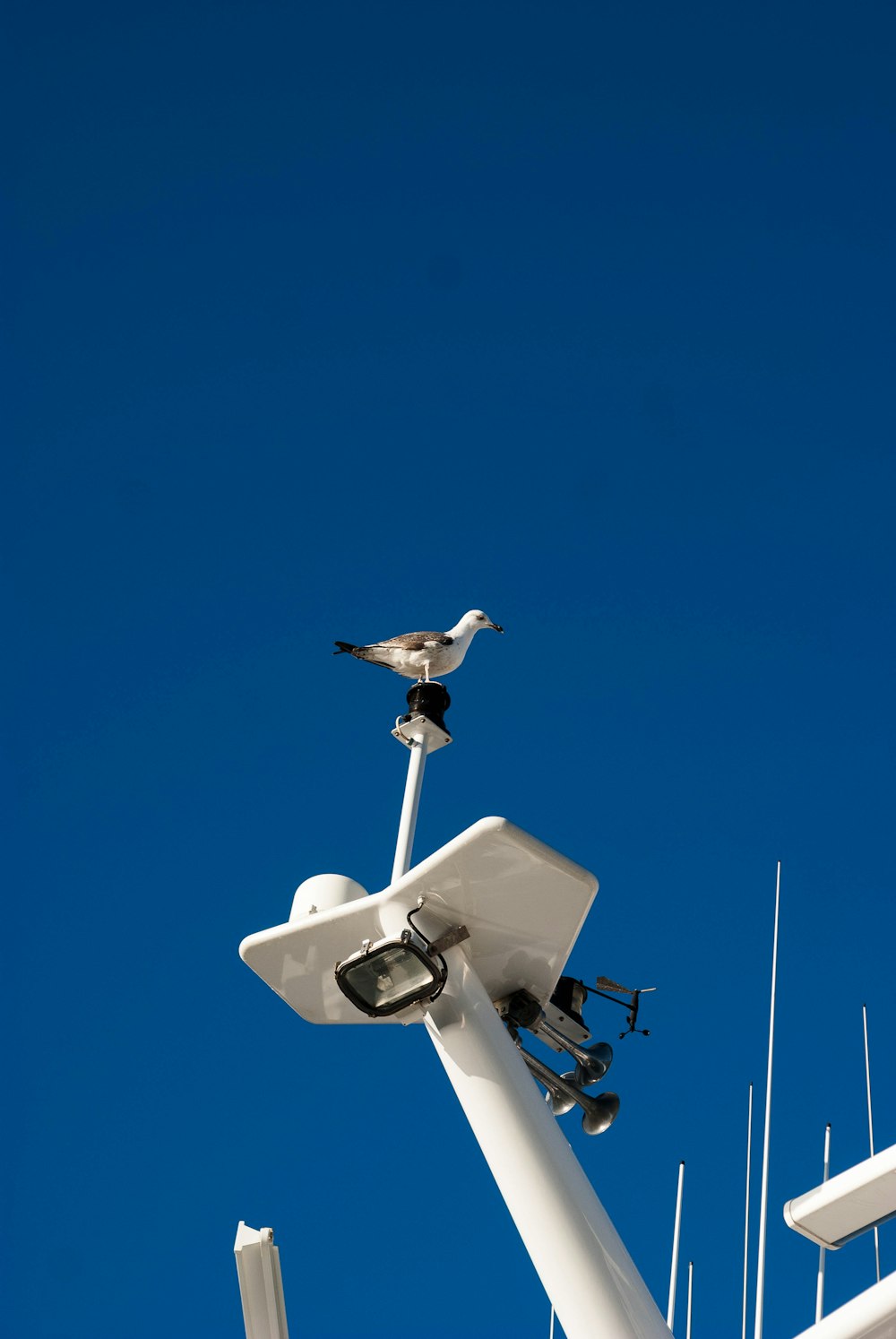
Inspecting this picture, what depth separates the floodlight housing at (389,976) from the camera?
8.30 metres

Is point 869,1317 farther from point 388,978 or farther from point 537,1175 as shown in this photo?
point 388,978

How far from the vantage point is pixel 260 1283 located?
8.35m

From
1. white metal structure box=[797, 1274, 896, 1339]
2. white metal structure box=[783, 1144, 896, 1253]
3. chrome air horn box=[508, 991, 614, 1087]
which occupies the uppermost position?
chrome air horn box=[508, 991, 614, 1087]

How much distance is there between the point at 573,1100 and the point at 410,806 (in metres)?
2.17

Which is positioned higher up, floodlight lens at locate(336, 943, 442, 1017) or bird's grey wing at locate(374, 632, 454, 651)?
bird's grey wing at locate(374, 632, 454, 651)

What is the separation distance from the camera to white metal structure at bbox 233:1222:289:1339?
827cm

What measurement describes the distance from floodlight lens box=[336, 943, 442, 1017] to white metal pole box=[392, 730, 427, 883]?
50cm

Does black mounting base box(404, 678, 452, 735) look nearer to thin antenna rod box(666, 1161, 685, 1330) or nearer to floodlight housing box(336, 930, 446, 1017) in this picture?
floodlight housing box(336, 930, 446, 1017)

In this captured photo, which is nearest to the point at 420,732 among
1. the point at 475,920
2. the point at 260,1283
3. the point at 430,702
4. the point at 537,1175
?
the point at 430,702

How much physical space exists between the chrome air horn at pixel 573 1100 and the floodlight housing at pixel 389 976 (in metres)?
0.99

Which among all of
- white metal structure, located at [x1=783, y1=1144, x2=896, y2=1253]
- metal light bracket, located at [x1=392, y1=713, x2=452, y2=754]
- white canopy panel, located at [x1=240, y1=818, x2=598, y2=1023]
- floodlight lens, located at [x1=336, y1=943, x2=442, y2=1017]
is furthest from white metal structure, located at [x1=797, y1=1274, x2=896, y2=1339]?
metal light bracket, located at [x1=392, y1=713, x2=452, y2=754]

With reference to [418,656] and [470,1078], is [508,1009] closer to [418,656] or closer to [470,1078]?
[470,1078]

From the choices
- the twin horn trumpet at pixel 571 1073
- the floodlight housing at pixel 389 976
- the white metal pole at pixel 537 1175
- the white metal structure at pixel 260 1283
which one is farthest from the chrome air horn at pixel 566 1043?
A: the white metal structure at pixel 260 1283

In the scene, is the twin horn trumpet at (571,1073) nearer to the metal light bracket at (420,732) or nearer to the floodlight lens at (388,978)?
the floodlight lens at (388,978)
